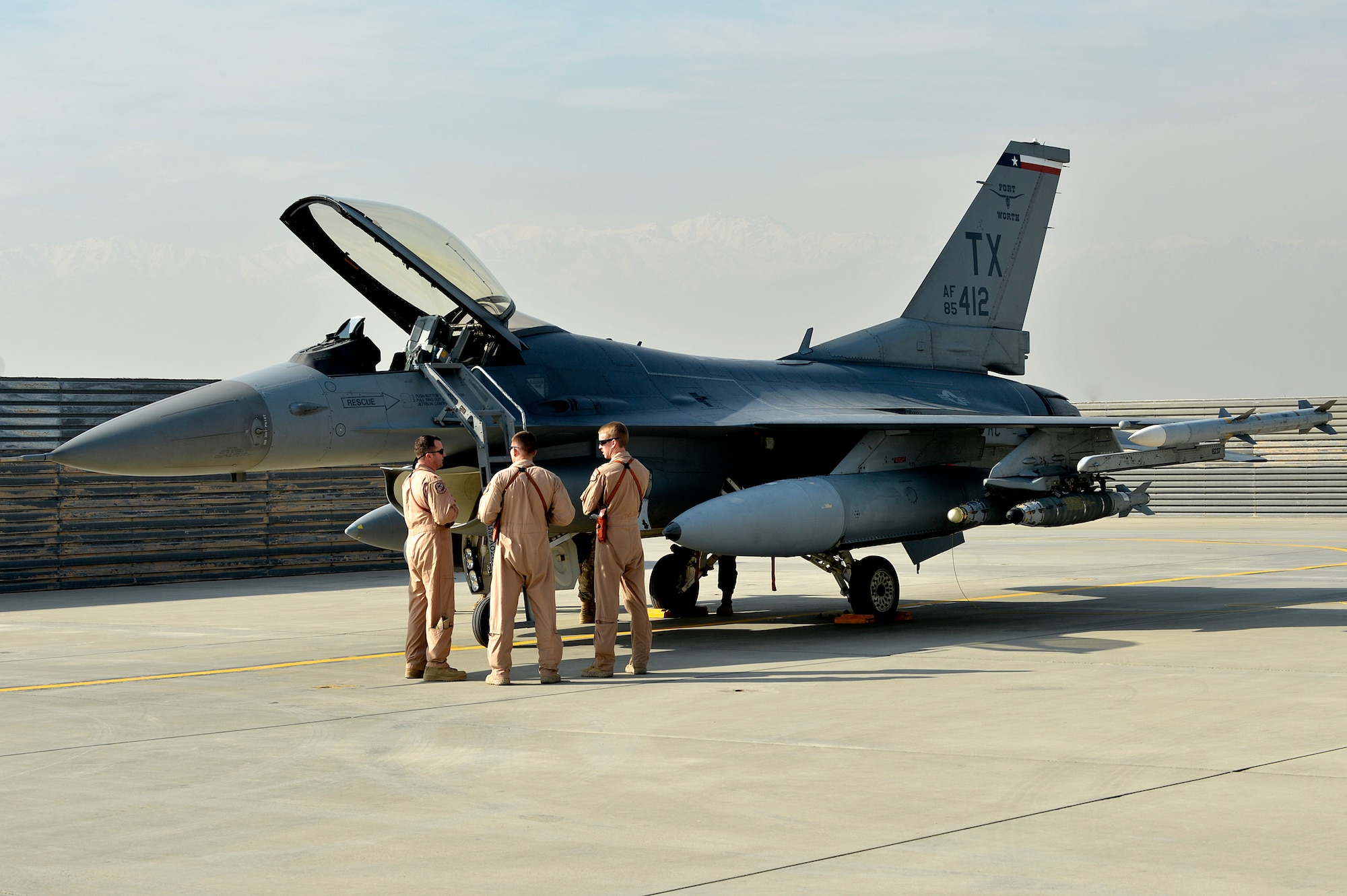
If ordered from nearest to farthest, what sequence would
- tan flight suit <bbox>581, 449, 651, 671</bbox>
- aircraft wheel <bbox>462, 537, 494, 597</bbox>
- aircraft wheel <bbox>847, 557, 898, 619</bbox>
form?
tan flight suit <bbox>581, 449, 651, 671</bbox>, aircraft wheel <bbox>462, 537, 494, 597</bbox>, aircraft wheel <bbox>847, 557, 898, 619</bbox>

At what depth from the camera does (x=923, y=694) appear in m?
8.90

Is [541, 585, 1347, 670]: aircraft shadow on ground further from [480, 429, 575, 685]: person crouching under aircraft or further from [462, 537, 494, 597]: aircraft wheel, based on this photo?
[480, 429, 575, 685]: person crouching under aircraft

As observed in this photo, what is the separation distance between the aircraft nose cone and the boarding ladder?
1.55 m

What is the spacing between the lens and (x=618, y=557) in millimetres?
10156

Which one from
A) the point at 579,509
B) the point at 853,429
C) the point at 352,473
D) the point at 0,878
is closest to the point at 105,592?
the point at 352,473

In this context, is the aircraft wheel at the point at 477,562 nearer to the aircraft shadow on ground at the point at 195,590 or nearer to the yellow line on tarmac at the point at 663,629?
the yellow line on tarmac at the point at 663,629

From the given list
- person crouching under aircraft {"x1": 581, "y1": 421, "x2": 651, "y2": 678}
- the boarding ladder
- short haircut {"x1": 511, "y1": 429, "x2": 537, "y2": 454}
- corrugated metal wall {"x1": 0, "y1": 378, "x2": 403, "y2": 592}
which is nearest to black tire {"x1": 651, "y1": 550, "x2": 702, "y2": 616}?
the boarding ladder

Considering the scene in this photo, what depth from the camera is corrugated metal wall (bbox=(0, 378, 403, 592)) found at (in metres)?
20.6

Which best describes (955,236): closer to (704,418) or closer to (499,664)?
(704,418)

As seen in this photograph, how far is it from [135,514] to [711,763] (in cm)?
1689

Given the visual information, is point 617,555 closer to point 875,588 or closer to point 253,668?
point 253,668

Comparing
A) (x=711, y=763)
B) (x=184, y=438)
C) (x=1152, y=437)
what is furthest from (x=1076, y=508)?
(x=184, y=438)

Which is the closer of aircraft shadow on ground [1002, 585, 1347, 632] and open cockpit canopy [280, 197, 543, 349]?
open cockpit canopy [280, 197, 543, 349]

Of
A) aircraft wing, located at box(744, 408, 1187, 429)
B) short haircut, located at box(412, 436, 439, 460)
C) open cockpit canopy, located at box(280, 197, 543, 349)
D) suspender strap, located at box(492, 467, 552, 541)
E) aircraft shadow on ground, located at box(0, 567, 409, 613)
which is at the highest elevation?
open cockpit canopy, located at box(280, 197, 543, 349)
